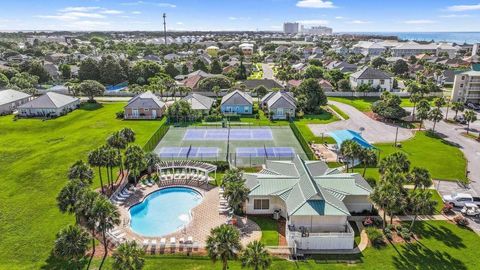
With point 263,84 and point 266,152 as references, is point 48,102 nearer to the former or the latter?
point 266,152

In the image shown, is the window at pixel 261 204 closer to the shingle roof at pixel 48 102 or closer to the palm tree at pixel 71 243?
the palm tree at pixel 71 243

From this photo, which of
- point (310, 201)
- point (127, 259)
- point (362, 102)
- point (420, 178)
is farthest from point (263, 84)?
point (127, 259)

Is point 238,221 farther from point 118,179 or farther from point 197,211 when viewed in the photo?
point 118,179

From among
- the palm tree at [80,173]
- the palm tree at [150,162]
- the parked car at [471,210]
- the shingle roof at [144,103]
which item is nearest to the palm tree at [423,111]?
the parked car at [471,210]

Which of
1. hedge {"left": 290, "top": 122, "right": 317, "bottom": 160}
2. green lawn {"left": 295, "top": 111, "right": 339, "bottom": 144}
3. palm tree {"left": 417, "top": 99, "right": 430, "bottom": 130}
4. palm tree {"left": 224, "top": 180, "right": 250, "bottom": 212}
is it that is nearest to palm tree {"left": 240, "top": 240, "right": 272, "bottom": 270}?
palm tree {"left": 224, "top": 180, "right": 250, "bottom": 212}

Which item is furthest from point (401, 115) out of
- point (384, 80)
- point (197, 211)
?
point (197, 211)

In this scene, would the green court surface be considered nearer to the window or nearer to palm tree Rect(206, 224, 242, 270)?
the window
